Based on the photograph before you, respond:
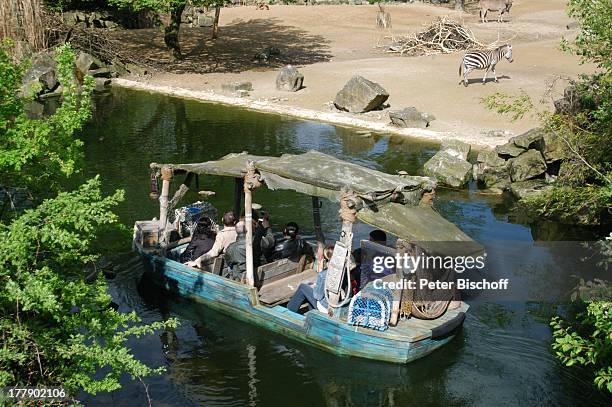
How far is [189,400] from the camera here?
1131cm

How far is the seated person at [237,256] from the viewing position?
13.8 meters

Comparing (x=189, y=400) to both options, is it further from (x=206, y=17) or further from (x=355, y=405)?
(x=206, y=17)

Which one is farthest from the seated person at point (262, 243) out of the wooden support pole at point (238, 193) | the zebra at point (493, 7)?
the zebra at point (493, 7)

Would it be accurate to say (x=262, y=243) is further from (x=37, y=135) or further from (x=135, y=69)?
(x=135, y=69)

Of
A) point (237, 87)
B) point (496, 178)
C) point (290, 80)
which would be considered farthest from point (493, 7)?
point (496, 178)

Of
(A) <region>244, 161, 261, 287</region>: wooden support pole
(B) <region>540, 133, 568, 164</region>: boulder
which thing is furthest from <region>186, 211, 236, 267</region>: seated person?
(B) <region>540, 133, 568, 164</region>: boulder

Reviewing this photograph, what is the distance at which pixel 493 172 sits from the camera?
2259 centimetres

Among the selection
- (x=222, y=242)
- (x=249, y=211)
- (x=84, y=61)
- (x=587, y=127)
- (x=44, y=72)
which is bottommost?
(x=44, y=72)

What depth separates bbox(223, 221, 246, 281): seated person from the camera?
1376cm

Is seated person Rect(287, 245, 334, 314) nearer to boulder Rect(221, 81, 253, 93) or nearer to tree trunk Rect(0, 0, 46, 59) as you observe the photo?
boulder Rect(221, 81, 253, 93)

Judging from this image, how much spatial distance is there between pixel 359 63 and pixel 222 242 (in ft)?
87.4

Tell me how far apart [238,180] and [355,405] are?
6218mm

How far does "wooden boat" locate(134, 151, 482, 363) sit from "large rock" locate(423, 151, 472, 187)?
8610mm

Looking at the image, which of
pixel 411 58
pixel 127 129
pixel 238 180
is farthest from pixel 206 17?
pixel 238 180
